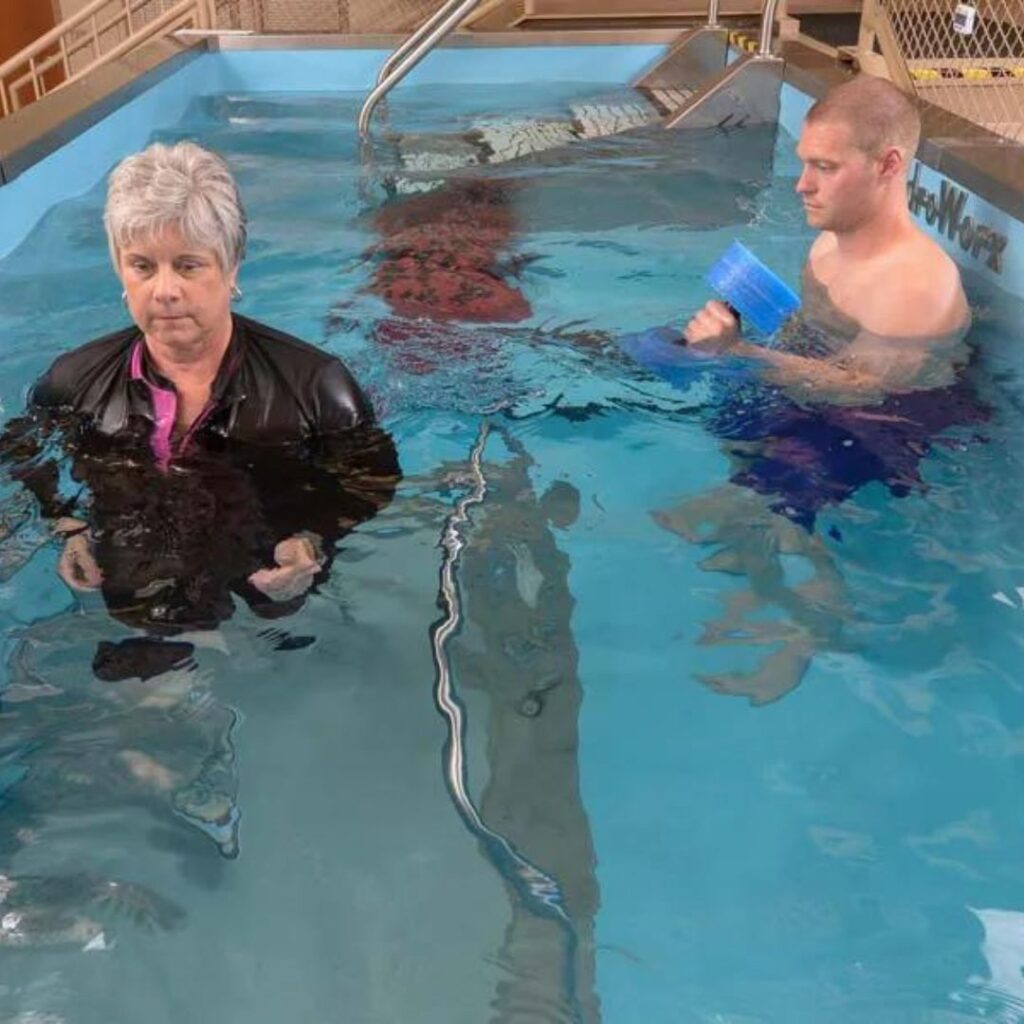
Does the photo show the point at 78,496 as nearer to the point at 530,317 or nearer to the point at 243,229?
the point at 243,229

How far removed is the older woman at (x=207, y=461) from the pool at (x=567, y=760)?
10cm

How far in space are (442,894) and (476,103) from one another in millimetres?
6459

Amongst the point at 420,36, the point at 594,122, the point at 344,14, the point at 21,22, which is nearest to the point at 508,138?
the point at 594,122

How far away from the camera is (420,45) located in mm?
5539

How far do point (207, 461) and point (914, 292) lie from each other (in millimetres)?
1759

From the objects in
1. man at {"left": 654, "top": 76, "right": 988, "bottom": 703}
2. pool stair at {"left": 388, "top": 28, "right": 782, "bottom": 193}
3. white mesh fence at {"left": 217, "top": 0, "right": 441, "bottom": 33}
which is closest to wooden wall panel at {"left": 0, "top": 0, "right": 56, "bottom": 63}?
white mesh fence at {"left": 217, "top": 0, "right": 441, "bottom": 33}

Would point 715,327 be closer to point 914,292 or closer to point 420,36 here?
point 914,292

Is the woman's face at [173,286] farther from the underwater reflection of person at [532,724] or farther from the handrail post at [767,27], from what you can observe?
the handrail post at [767,27]

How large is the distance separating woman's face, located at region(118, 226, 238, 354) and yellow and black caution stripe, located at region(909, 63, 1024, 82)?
4719 millimetres

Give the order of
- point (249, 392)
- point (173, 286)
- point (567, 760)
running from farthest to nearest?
point (249, 392) < point (173, 286) < point (567, 760)

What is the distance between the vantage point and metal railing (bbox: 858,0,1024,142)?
5777 mm

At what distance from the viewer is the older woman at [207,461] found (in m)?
2.24

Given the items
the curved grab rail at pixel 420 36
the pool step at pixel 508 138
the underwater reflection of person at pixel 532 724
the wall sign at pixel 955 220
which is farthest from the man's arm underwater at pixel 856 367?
the curved grab rail at pixel 420 36

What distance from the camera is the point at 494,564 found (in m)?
2.50
